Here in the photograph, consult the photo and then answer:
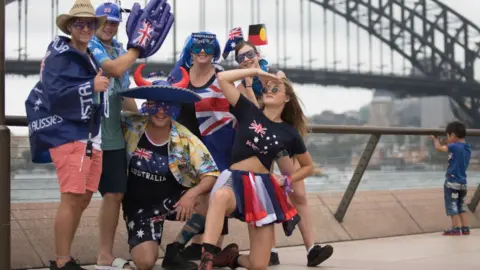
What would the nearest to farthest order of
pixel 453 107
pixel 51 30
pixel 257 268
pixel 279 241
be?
1. pixel 257 268
2. pixel 279 241
3. pixel 51 30
4. pixel 453 107

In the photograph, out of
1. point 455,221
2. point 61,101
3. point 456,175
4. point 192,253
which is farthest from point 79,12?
point 456,175

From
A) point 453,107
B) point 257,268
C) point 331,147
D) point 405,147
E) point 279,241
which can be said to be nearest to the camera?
point 257,268

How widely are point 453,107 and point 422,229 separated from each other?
5250cm

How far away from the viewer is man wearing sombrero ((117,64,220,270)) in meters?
4.03

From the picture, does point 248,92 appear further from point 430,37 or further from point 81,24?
point 430,37

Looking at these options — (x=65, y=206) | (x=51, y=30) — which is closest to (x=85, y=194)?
(x=65, y=206)

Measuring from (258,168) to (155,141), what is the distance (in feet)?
1.65

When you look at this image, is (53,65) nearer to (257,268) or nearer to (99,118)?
(99,118)

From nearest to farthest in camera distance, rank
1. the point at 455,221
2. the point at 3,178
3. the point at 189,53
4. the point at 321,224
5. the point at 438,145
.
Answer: the point at 3,178 → the point at 189,53 → the point at 321,224 → the point at 455,221 → the point at 438,145

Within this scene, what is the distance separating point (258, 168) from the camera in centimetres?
401

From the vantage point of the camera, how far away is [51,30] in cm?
2823

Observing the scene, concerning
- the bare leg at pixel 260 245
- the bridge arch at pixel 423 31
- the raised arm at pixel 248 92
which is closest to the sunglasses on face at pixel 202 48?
the raised arm at pixel 248 92

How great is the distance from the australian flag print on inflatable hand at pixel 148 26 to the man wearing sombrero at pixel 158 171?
0.55 ft

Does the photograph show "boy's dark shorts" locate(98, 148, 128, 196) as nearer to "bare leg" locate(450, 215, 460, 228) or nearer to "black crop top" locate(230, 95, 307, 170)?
"black crop top" locate(230, 95, 307, 170)
